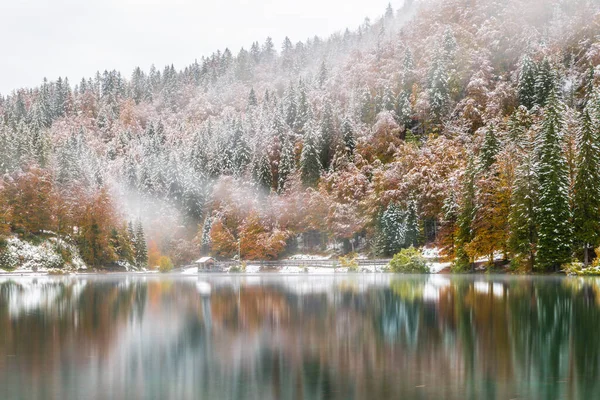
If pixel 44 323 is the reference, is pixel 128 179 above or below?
above

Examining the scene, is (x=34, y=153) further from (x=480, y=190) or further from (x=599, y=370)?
(x=599, y=370)

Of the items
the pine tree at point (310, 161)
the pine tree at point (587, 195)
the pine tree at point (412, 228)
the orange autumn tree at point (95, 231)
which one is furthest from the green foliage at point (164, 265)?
the pine tree at point (587, 195)

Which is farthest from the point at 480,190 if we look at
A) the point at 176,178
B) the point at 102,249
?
the point at 176,178

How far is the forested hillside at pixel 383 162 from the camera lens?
2719 inches

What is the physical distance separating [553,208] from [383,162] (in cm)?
5494

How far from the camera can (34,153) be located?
11588cm

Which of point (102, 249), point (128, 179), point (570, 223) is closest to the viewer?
point (570, 223)

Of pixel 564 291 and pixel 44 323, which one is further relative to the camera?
pixel 564 291

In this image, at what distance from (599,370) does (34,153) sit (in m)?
119

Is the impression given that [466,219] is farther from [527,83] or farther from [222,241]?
[222,241]

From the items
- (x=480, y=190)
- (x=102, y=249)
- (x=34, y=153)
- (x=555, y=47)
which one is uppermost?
(x=555, y=47)

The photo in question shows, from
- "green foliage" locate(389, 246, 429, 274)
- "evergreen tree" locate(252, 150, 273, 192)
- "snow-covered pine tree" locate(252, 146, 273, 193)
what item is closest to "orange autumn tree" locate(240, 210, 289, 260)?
"snow-covered pine tree" locate(252, 146, 273, 193)

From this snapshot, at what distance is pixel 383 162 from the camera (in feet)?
360

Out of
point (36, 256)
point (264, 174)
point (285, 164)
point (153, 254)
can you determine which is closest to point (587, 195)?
point (285, 164)
